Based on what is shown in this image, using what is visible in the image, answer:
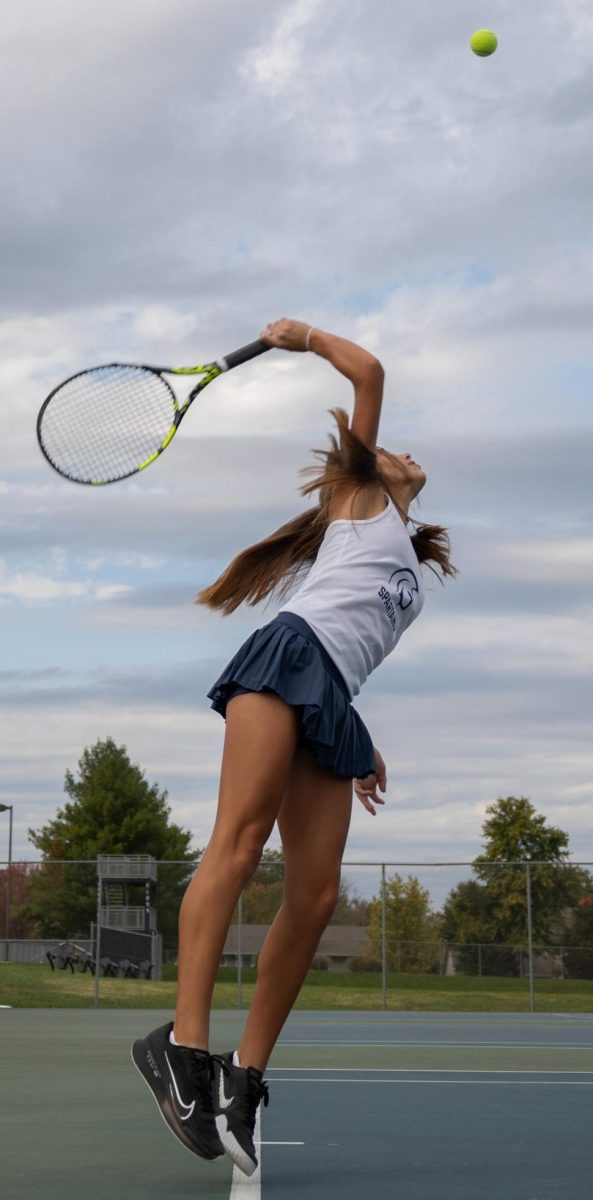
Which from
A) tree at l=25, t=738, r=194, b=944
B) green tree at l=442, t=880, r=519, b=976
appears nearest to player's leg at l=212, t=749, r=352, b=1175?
green tree at l=442, t=880, r=519, b=976

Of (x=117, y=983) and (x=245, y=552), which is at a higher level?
(x=245, y=552)

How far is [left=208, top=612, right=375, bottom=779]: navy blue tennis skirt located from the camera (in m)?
3.77

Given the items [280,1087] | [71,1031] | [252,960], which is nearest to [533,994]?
[252,960]

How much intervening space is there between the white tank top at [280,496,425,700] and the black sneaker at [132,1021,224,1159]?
0.98 metres

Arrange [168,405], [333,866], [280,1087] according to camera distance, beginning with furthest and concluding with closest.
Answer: [280,1087] → [168,405] → [333,866]

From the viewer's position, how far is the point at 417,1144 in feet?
15.0

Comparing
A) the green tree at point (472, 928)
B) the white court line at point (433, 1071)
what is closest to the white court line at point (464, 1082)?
the white court line at point (433, 1071)

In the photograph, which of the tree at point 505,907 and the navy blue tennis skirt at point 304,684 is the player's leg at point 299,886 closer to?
the navy blue tennis skirt at point 304,684

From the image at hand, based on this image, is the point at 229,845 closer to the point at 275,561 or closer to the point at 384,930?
the point at 275,561

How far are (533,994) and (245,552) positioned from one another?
56.8ft

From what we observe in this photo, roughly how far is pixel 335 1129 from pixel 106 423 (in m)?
2.35

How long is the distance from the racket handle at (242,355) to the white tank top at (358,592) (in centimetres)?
58

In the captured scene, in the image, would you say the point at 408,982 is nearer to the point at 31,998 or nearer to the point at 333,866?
the point at 31,998

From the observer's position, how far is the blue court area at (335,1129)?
12.2 feet
